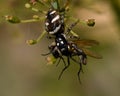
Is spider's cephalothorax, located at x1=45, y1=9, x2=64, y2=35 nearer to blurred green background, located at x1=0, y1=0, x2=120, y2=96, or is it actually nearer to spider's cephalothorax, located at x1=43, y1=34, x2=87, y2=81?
spider's cephalothorax, located at x1=43, y1=34, x2=87, y2=81

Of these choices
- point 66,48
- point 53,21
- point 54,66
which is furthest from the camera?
point 54,66

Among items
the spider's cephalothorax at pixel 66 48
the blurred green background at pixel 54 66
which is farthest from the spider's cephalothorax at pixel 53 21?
the blurred green background at pixel 54 66

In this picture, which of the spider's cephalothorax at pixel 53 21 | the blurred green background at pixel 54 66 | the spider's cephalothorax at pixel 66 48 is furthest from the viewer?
the blurred green background at pixel 54 66

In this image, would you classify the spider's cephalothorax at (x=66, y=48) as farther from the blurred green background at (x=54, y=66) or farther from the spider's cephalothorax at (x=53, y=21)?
the blurred green background at (x=54, y=66)

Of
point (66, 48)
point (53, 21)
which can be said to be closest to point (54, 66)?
point (66, 48)

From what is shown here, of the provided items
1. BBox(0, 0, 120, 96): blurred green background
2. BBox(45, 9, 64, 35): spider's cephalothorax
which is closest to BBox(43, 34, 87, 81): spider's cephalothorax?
BBox(45, 9, 64, 35): spider's cephalothorax

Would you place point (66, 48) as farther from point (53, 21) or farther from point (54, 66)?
point (54, 66)
